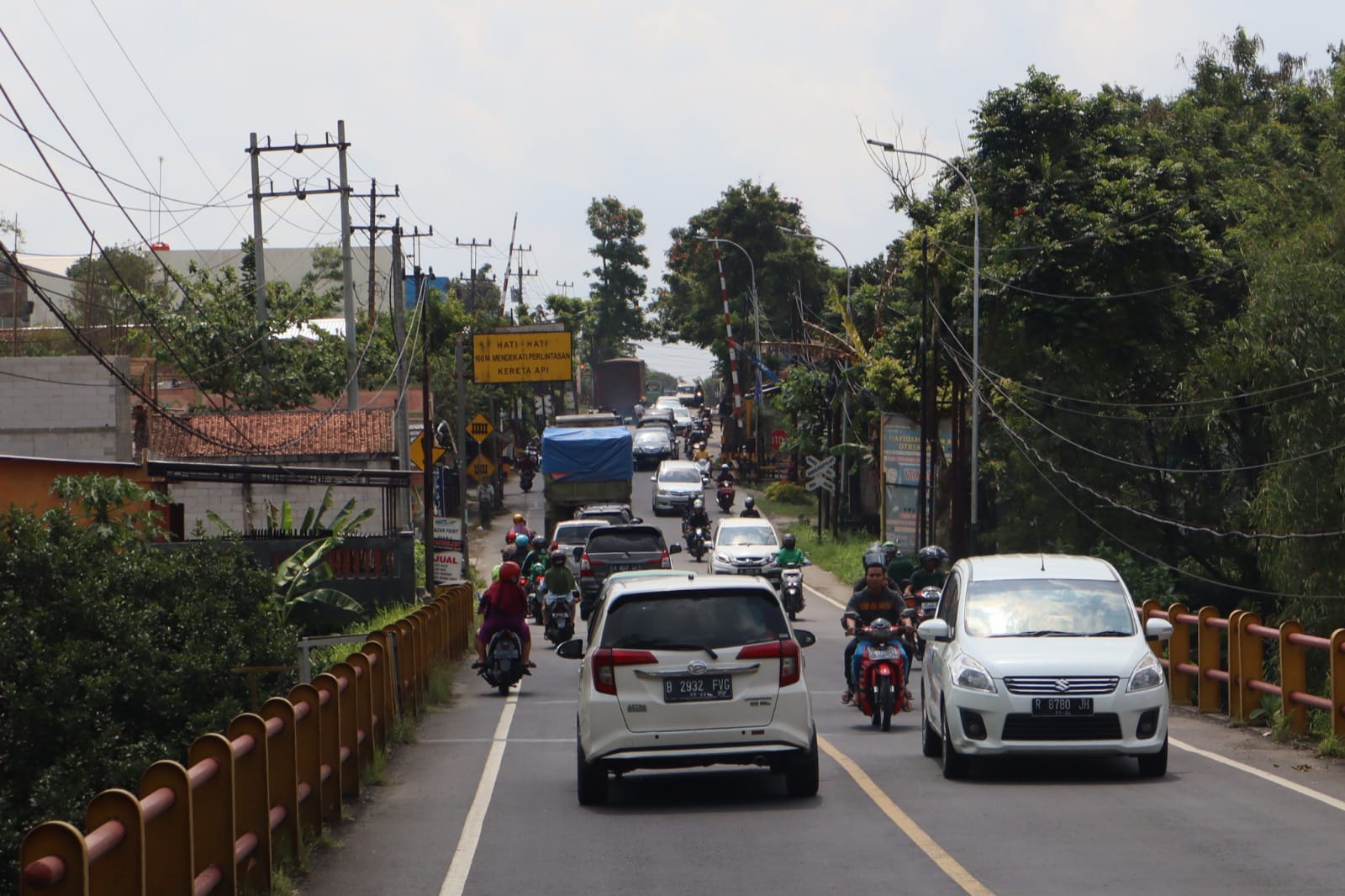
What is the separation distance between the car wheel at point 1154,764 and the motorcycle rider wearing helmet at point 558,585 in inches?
544

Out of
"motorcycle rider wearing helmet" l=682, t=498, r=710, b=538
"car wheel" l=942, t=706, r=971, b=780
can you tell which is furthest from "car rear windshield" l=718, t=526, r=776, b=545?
"car wheel" l=942, t=706, r=971, b=780

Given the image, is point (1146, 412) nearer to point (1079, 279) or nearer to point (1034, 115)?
point (1079, 279)

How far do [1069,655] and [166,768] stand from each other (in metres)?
7.35

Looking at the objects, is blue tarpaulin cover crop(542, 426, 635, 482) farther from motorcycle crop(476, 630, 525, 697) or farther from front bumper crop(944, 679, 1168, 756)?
front bumper crop(944, 679, 1168, 756)

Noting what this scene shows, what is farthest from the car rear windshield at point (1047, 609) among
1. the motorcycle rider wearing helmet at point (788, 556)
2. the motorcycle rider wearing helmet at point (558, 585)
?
the motorcycle rider wearing helmet at point (788, 556)

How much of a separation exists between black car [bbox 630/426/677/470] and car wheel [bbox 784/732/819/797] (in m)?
68.5

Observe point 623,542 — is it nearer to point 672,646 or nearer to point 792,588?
point 792,588

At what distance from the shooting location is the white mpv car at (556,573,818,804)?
1085 centimetres

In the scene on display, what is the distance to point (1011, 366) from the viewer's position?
40094mm

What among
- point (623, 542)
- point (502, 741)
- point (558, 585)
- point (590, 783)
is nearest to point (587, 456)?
point (623, 542)

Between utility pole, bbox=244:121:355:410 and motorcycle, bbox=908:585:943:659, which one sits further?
utility pole, bbox=244:121:355:410

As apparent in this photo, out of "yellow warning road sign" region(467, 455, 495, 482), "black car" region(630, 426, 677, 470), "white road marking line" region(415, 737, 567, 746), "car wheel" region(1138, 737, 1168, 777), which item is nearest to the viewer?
"car wheel" region(1138, 737, 1168, 777)

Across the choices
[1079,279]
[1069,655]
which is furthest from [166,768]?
[1079,279]

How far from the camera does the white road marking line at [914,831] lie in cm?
803
